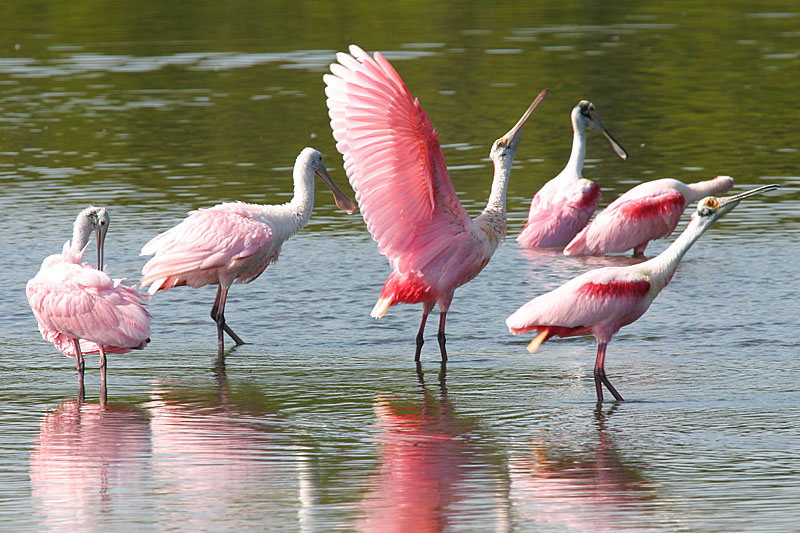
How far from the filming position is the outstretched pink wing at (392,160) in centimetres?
832

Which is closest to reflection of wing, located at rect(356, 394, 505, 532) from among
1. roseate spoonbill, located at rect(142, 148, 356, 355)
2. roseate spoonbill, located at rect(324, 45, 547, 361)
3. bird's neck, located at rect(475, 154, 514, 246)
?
roseate spoonbill, located at rect(324, 45, 547, 361)

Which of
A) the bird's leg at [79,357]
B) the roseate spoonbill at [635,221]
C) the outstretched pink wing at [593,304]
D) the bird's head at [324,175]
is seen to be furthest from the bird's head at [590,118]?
the bird's leg at [79,357]

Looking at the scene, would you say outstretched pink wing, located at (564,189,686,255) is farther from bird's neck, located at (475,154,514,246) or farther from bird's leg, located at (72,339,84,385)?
bird's leg, located at (72,339,84,385)

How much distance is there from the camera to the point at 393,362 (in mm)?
9078

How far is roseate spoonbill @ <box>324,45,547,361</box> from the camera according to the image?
834 cm

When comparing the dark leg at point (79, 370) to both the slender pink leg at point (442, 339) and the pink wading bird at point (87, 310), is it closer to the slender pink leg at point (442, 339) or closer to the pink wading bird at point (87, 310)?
the pink wading bird at point (87, 310)

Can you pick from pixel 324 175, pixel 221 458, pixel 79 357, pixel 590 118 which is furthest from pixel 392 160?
pixel 590 118

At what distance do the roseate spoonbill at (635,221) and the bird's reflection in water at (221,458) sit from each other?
514 cm

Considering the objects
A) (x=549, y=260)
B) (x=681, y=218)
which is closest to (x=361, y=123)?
(x=549, y=260)

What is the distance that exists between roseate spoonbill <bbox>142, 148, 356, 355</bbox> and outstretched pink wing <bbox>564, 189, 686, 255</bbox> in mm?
3645

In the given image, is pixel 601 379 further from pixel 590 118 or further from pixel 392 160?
pixel 590 118

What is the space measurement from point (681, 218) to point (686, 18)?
18.4 metres

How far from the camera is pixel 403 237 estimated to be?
29.7 feet

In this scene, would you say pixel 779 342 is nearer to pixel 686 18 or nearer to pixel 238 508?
pixel 238 508
